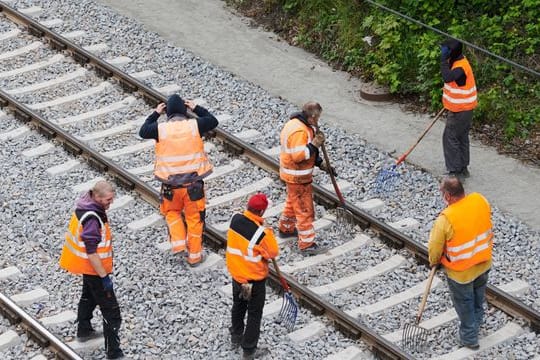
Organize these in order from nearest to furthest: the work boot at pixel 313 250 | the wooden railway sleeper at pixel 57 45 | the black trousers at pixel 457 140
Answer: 1. the work boot at pixel 313 250
2. the black trousers at pixel 457 140
3. the wooden railway sleeper at pixel 57 45

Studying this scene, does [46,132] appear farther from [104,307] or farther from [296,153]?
[104,307]

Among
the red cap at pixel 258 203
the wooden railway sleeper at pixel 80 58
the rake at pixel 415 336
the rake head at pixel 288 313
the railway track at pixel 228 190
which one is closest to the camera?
the red cap at pixel 258 203

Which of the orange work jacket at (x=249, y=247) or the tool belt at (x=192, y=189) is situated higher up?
the orange work jacket at (x=249, y=247)

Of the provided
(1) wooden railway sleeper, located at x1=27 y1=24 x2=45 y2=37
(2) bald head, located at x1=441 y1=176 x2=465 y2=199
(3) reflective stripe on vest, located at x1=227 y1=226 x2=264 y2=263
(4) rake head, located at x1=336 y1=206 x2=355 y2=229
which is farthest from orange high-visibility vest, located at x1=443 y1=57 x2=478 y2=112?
(1) wooden railway sleeper, located at x1=27 y1=24 x2=45 y2=37

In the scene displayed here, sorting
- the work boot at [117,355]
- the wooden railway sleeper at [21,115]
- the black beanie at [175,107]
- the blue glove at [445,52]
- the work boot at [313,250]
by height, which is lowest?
the wooden railway sleeper at [21,115]

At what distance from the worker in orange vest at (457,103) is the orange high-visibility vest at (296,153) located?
2.50 meters

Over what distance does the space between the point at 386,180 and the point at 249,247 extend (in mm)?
4112

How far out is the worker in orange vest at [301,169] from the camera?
1215cm

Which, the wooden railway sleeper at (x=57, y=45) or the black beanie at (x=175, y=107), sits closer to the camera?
the black beanie at (x=175, y=107)

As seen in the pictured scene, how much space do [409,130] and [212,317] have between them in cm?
542

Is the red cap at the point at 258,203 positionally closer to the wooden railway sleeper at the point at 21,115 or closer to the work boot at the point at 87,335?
the work boot at the point at 87,335

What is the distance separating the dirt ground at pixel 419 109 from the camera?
50.4ft

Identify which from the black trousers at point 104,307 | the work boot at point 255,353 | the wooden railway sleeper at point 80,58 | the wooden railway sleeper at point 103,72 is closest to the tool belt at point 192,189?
the black trousers at point 104,307

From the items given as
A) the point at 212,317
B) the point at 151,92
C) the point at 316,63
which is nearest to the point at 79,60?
the point at 151,92
